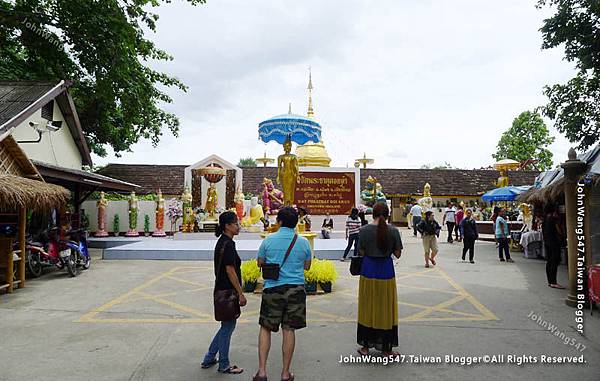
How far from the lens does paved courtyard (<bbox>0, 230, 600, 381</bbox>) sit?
3.78 metres

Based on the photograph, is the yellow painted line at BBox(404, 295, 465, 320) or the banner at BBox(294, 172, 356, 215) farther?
the banner at BBox(294, 172, 356, 215)

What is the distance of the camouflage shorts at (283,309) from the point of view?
3412 millimetres

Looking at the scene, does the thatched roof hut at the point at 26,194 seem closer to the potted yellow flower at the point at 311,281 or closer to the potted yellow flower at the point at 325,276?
the potted yellow flower at the point at 311,281

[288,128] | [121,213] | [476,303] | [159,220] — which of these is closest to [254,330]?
[476,303]

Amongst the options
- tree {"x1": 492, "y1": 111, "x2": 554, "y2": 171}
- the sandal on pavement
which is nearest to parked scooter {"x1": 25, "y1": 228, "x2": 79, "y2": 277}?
the sandal on pavement

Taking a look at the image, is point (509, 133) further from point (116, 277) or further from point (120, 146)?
point (116, 277)

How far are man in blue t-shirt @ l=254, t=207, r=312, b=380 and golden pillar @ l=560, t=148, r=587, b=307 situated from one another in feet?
15.2

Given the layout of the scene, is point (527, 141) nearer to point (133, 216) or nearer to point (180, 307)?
point (133, 216)

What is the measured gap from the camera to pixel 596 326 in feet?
16.9

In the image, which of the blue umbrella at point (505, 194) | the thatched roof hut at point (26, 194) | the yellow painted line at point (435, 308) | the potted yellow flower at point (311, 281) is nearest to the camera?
the yellow painted line at point (435, 308)

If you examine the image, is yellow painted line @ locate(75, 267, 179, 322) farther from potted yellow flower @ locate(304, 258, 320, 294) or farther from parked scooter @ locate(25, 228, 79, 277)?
potted yellow flower @ locate(304, 258, 320, 294)

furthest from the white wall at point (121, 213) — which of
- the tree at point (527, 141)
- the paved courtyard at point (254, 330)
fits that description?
the tree at point (527, 141)

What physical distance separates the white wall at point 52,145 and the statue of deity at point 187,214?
4227 millimetres

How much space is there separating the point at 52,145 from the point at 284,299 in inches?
511
